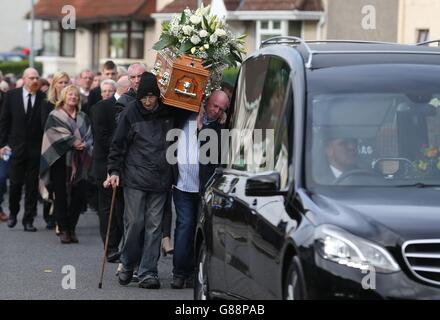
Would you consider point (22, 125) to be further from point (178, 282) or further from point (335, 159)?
point (335, 159)

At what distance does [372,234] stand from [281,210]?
80cm

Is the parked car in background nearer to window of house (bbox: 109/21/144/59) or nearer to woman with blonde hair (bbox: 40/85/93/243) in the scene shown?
window of house (bbox: 109/21/144/59)

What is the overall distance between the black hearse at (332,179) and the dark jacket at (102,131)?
5.57 meters

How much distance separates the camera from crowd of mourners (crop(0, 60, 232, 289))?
1207 centimetres

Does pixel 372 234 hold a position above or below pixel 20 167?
above

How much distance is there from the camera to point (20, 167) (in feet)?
60.2

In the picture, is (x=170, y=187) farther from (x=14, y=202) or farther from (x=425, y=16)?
(x=425, y=16)

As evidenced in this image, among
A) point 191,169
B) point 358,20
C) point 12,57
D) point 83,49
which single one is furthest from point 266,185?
point 12,57

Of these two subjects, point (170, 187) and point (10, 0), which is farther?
point (10, 0)

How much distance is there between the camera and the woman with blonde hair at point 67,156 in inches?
662

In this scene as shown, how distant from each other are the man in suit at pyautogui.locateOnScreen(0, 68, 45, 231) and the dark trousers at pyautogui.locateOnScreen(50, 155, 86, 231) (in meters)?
1.33

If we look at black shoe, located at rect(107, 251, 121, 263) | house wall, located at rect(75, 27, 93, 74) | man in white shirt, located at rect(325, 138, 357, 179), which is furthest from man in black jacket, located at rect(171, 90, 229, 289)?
house wall, located at rect(75, 27, 93, 74)

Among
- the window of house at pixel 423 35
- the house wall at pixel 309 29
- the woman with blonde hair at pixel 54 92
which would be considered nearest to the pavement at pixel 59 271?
the woman with blonde hair at pixel 54 92

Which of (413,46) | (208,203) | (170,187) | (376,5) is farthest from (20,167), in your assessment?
(376,5)
